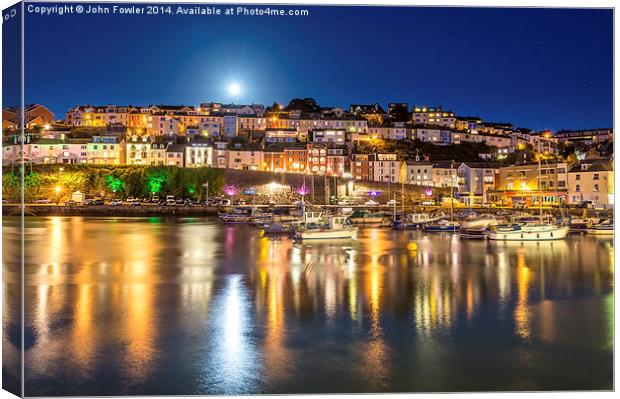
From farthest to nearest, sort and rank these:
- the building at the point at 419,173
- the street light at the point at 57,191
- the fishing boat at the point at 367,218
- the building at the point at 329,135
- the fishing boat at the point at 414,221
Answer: the building at the point at 329,135 < the building at the point at 419,173 < the fishing boat at the point at 367,218 < the fishing boat at the point at 414,221 < the street light at the point at 57,191

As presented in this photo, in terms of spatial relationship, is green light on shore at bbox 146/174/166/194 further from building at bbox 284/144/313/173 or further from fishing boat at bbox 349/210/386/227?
fishing boat at bbox 349/210/386/227

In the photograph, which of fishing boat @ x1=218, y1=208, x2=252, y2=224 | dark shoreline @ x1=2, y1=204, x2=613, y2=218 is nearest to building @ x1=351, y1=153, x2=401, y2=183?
dark shoreline @ x1=2, y1=204, x2=613, y2=218

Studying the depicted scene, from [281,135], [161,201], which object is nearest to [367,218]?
[161,201]

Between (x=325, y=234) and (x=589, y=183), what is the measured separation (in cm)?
951

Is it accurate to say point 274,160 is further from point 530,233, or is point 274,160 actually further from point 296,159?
point 530,233

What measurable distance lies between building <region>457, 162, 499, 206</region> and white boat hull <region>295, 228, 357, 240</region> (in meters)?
12.6

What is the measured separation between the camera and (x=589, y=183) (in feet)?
56.9

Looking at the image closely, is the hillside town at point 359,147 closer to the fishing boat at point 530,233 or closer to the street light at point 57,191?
the street light at point 57,191

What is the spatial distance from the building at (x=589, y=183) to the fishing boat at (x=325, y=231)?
794cm

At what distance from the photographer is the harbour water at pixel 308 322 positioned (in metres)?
3.82

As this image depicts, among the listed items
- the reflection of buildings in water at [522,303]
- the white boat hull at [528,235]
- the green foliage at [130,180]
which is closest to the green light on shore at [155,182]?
the green foliage at [130,180]

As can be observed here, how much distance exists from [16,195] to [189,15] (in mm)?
1646

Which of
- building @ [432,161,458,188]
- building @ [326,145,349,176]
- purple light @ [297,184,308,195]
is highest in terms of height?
building @ [326,145,349,176]

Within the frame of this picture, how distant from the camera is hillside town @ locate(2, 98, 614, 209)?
20078mm
